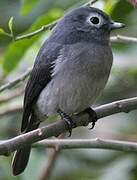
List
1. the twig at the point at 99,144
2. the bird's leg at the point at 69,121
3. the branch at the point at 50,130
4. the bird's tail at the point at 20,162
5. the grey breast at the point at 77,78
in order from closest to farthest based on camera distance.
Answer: the branch at the point at 50,130, the twig at the point at 99,144, the bird's leg at the point at 69,121, the grey breast at the point at 77,78, the bird's tail at the point at 20,162

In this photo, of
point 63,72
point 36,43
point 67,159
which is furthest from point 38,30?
point 67,159

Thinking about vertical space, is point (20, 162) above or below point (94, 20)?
below

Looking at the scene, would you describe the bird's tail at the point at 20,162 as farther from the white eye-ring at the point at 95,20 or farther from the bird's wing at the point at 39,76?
the white eye-ring at the point at 95,20

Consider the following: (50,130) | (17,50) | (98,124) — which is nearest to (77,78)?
(17,50)

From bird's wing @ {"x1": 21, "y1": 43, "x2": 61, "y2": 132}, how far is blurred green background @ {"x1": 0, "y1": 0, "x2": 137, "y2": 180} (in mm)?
173

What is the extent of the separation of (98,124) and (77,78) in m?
1.63

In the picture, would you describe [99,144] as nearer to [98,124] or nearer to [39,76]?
[39,76]

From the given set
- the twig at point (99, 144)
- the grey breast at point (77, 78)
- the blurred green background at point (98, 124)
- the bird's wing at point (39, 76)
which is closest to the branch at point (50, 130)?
the twig at point (99, 144)

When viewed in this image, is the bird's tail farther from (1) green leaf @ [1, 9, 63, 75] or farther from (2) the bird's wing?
(1) green leaf @ [1, 9, 63, 75]

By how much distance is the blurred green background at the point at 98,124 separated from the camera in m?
4.79

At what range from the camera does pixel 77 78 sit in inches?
167

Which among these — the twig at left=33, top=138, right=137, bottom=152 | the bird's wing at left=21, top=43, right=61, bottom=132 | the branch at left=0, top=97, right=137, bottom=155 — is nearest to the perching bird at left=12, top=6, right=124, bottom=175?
the bird's wing at left=21, top=43, right=61, bottom=132

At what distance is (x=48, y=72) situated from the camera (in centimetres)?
441

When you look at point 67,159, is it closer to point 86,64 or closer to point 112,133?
point 112,133
